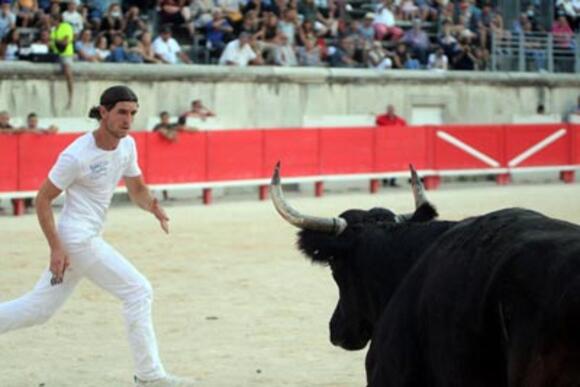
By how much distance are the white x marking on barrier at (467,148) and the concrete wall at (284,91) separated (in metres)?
1.99

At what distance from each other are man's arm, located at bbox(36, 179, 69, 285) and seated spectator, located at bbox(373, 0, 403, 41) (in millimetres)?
19386

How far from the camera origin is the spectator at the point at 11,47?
19266mm

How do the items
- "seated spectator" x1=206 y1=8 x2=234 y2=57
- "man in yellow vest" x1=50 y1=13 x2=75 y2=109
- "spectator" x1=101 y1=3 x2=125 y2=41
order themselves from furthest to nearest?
1. "seated spectator" x1=206 y1=8 x2=234 y2=57
2. "spectator" x1=101 y1=3 x2=125 y2=41
3. "man in yellow vest" x1=50 y1=13 x2=75 y2=109

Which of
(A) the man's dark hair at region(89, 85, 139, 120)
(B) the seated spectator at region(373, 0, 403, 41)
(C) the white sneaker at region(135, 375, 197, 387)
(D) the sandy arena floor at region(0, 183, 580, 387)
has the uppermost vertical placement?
(B) the seated spectator at region(373, 0, 403, 41)

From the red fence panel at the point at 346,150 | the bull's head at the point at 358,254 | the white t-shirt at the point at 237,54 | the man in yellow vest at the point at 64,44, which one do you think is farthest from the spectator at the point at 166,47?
the bull's head at the point at 358,254

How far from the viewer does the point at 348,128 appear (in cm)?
2150

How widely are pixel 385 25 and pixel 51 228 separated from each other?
19795mm

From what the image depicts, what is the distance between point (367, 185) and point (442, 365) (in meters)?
18.4

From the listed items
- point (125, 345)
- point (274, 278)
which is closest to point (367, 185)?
point (274, 278)

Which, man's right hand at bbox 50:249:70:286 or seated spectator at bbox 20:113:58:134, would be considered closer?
man's right hand at bbox 50:249:70:286

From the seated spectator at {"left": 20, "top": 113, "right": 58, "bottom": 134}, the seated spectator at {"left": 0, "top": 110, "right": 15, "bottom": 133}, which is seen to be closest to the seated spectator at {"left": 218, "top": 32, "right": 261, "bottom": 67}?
the seated spectator at {"left": 20, "top": 113, "right": 58, "bottom": 134}

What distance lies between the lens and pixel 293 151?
20609mm

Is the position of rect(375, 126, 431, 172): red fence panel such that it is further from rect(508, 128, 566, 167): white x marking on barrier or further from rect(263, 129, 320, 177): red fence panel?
rect(508, 128, 566, 167): white x marking on barrier

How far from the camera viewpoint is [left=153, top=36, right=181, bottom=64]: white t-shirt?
2127cm
